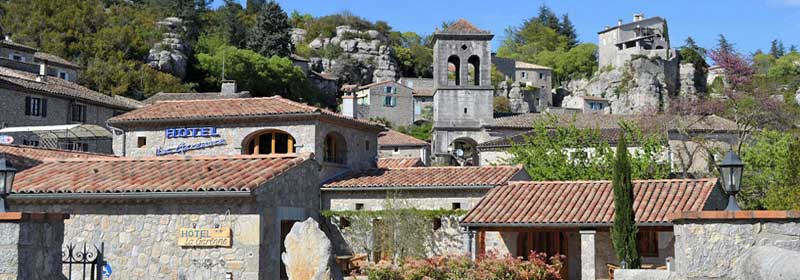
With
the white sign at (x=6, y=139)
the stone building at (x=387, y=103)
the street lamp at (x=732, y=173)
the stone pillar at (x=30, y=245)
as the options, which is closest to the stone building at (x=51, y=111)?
the white sign at (x=6, y=139)

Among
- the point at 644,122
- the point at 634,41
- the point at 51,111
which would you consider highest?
the point at 634,41

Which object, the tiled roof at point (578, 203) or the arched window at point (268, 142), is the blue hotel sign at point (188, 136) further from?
the tiled roof at point (578, 203)

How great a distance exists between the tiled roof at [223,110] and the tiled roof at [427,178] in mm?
2330

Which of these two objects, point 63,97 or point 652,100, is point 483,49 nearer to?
point 63,97

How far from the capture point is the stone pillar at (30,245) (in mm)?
9867

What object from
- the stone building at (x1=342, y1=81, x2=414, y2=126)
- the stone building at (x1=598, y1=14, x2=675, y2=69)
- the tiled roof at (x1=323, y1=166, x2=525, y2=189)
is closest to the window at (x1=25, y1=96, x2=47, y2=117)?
the tiled roof at (x1=323, y1=166, x2=525, y2=189)

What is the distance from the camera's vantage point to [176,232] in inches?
742

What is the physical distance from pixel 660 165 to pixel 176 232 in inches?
993

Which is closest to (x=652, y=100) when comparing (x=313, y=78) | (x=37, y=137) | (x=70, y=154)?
(x=313, y=78)

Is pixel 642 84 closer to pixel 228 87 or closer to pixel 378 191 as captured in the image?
pixel 228 87

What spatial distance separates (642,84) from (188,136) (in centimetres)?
7372

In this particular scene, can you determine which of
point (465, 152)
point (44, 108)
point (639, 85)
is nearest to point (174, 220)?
point (44, 108)

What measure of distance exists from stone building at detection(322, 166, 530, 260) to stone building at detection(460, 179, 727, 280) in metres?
1.40

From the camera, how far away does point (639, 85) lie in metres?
96.8
